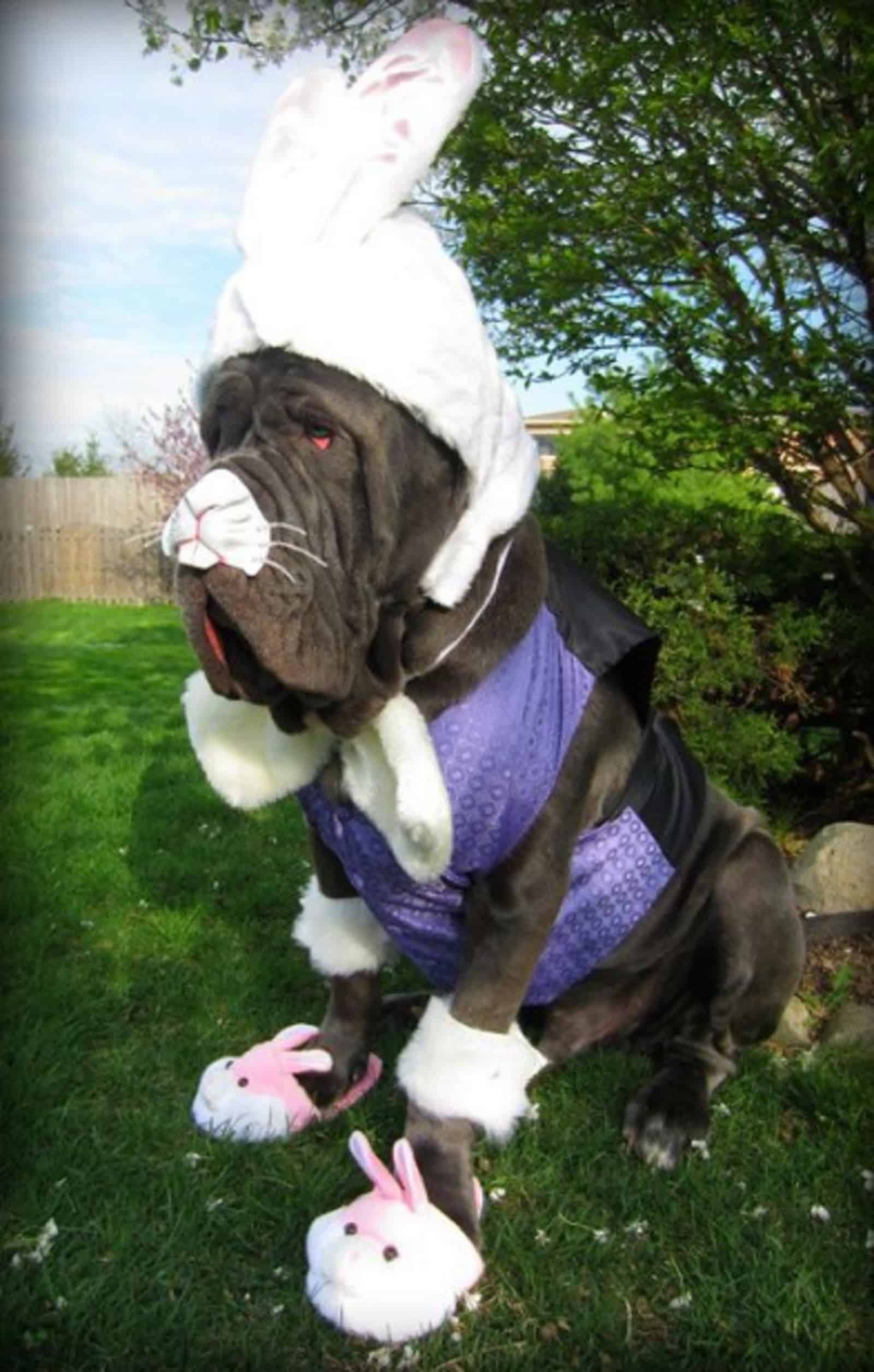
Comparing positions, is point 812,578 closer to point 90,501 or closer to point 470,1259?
point 470,1259

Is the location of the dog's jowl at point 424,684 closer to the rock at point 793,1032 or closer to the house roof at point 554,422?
the rock at point 793,1032

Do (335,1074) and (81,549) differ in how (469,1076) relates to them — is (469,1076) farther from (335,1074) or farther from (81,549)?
(81,549)

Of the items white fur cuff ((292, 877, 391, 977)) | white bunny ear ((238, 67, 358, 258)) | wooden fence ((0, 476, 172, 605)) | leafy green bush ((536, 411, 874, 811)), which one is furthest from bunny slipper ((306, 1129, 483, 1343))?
wooden fence ((0, 476, 172, 605))

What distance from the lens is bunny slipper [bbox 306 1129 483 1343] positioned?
2143 mm

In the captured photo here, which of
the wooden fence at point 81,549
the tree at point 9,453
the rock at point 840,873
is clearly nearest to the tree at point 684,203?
the rock at point 840,873

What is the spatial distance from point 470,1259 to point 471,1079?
330 millimetres

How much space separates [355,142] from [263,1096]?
6.83ft

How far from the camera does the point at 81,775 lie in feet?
21.7

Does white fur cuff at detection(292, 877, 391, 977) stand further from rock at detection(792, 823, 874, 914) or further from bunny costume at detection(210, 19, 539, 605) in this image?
rock at detection(792, 823, 874, 914)

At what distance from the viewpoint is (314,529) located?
6.59 feet

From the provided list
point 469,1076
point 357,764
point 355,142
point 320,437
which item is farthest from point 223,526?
point 469,1076

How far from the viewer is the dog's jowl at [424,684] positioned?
2.04m

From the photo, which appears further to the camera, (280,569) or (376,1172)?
(376,1172)

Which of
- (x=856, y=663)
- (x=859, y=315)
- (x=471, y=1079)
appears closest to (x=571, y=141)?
(x=859, y=315)
